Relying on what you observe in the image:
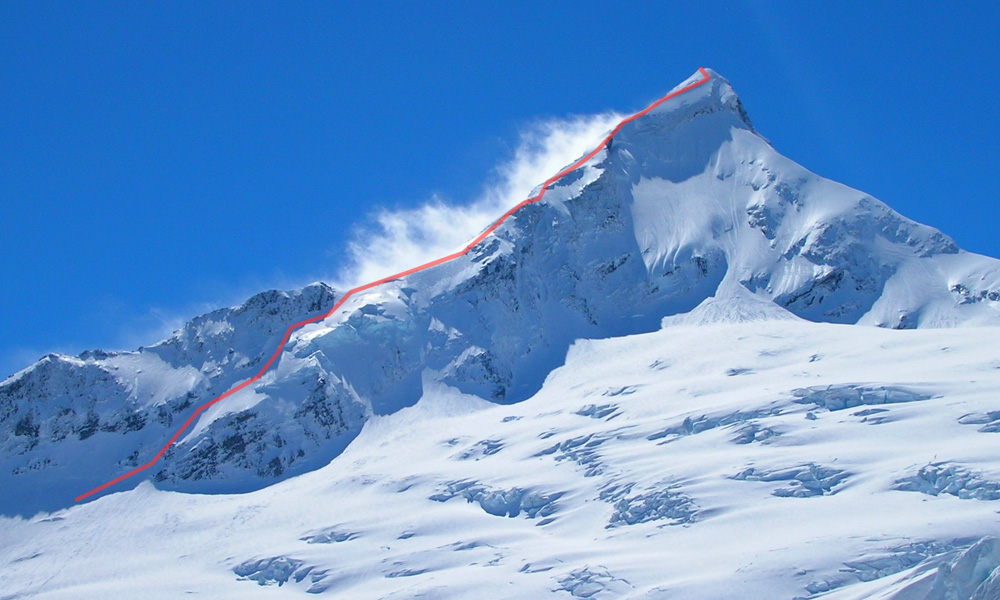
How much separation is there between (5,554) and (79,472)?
1410cm

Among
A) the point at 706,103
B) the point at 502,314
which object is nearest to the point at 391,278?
the point at 502,314

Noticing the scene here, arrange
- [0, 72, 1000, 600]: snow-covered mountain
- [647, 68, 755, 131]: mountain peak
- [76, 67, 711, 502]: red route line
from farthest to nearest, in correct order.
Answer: [647, 68, 755, 131]: mountain peak < [76, 67, 711, 502]: red route line < [0, 72, 1000, 600]: snow-covered mountain

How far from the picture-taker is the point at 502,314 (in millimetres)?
120938

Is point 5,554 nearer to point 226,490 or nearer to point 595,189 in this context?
point 226,490

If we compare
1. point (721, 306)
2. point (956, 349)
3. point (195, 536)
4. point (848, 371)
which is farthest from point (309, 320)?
point (956, 349)

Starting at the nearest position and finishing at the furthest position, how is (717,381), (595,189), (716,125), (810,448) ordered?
(810,448), (717,381), (595,189), (716,125)

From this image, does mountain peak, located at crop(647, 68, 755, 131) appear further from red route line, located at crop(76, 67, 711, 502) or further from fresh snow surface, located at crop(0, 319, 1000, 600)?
fresh snow surface, located at crop(0, 319, 1000, 600)

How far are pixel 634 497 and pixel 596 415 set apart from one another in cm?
2243

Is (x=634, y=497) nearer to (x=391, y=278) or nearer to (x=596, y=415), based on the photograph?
(x=596, y=415)

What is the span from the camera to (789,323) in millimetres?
113938

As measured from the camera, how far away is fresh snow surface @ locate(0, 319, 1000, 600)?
57.3 m

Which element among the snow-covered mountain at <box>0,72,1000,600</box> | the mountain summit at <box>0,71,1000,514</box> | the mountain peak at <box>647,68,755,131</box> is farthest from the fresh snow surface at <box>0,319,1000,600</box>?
the mountain peak at <box>647,68,755,131</box>

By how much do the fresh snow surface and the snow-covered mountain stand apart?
0.95 ft

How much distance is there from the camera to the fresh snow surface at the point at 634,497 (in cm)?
5734
